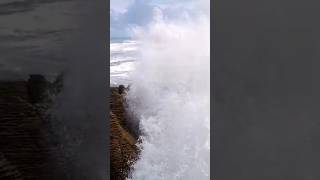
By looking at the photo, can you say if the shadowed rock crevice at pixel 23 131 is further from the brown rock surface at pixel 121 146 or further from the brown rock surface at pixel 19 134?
the brown rock surface at pixel 121 146

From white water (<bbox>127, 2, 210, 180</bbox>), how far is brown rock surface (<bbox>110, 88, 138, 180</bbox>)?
3.7 inches

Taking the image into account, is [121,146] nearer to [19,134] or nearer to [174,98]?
[174,98]

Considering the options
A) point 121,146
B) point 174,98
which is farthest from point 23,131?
point 174,98

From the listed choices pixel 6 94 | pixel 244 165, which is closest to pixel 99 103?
pixel 6 94

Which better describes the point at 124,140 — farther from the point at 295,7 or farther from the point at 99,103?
the point at 295,7

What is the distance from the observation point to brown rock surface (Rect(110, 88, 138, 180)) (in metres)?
3.11

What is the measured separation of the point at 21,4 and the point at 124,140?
1.19m

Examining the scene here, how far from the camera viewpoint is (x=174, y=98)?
9.72 ft

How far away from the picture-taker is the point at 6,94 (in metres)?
2.33

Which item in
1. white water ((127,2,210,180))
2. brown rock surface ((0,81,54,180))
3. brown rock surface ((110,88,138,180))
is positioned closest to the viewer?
brown rock surface ((0,81,54,180))

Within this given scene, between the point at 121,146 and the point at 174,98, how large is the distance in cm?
50

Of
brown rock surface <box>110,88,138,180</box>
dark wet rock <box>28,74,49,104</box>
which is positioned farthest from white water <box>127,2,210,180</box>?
dark wet rock <box>28,74,49,104</box>

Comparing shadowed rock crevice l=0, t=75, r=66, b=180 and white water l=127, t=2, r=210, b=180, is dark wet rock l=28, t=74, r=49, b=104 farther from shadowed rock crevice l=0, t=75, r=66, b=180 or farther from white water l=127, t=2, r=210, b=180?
white water l=127, t=2, r=210, b=180

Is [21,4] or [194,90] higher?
[21,4]
